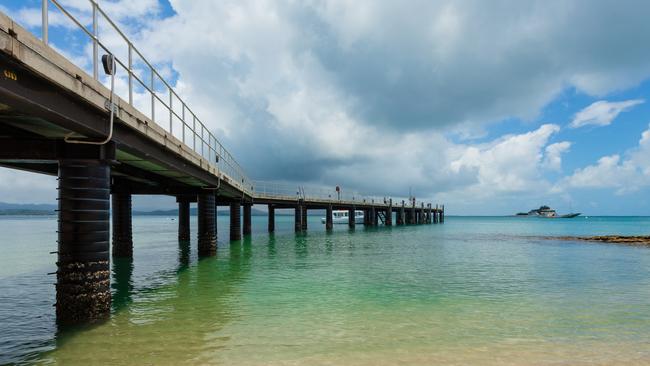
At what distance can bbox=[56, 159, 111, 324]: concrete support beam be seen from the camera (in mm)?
11602

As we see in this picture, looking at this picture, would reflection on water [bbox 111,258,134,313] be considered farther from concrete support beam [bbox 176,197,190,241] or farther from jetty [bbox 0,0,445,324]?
concrete support beam [bbox 176,197,190,241]

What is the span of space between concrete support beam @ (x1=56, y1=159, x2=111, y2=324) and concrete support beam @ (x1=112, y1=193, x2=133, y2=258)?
18.9m

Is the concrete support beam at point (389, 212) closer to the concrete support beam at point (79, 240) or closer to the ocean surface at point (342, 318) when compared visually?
the ocean surface at point (342, 318)

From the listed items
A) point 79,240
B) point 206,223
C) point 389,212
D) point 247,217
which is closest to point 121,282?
point 79,240

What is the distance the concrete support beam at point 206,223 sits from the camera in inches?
1196

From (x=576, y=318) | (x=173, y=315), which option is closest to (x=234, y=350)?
(x=173, y=315)

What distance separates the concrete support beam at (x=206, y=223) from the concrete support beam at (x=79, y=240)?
18.5 metres

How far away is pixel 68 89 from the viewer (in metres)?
9.23

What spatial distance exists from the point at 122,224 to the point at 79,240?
19.5 meters

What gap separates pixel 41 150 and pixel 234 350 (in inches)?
299

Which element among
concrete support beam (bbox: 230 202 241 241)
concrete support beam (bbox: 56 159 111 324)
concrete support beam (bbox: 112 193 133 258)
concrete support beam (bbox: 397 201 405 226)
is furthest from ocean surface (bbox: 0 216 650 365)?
concrete support beam (bbox: 397 201 405 226)

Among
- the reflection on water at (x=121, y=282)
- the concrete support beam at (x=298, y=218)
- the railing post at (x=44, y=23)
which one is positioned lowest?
the reflection on water at (x=121, y=282)

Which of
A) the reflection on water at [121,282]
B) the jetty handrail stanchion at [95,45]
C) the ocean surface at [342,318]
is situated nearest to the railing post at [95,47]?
the jetty handrail stanchion at [95,45]

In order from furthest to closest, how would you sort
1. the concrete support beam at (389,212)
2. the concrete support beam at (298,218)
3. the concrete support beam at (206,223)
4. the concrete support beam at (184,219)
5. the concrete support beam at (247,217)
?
the concrete support beam at (389,212) → the concrete support beam at (298,218) → the concrete support beam at (247,217) → the concrete support beam at (184,219) → the concrete support beam at (206,223)
